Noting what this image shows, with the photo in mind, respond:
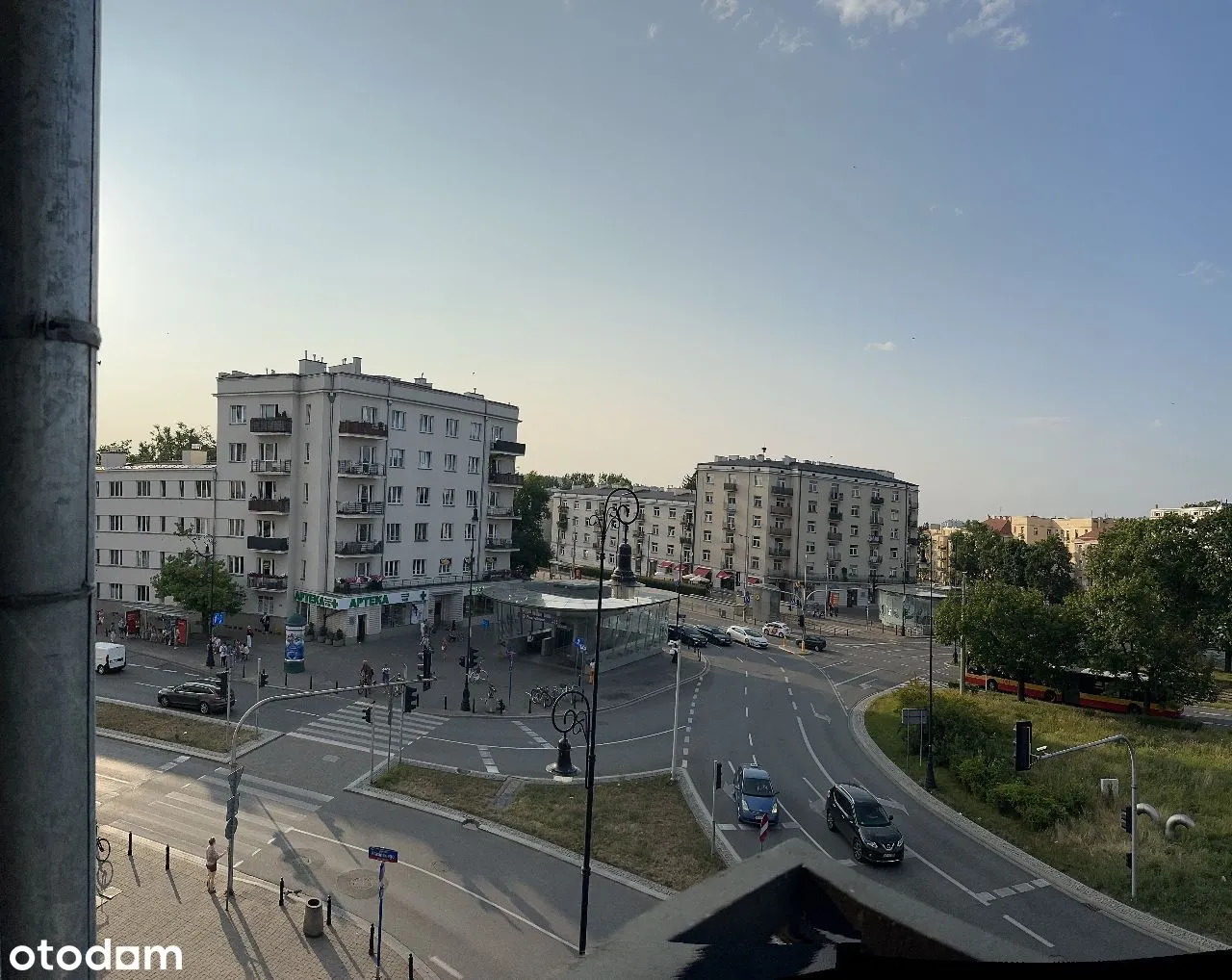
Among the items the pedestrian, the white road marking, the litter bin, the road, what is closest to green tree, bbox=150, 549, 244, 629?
the road

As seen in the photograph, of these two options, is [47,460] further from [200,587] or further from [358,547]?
[358,547]

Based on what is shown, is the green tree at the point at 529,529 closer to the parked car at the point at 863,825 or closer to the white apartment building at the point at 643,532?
the white apartment building at the point at 643,532

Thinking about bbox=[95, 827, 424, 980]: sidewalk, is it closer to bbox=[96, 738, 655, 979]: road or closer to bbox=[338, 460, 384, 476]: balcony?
bbox=[96, 738, 655, 979]: road

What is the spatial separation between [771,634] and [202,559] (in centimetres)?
3772

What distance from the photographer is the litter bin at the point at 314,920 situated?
1534 centimetres

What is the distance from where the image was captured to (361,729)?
28906 millimetres

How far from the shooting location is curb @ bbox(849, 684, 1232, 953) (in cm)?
1606

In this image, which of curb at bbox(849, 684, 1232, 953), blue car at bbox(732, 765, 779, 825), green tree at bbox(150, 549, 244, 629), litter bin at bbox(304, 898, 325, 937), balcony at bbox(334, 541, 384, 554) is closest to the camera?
litter bin at bbox(304, 898, 325, 937)

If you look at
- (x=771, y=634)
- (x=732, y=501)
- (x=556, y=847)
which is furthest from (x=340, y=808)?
(x=732, y=501)

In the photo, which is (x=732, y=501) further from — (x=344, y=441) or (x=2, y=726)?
(x=2, y=726)

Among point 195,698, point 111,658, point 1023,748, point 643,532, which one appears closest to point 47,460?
point 1023,748

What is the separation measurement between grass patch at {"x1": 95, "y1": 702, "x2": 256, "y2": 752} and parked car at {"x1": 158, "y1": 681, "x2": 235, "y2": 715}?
597mm

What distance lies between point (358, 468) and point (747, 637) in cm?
2734

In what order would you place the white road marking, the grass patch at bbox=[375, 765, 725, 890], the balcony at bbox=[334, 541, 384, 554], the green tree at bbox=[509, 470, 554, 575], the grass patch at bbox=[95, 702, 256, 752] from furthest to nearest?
the green tree at bbox=[509, 470, 554, 575]
the balcony at bbox=[334, 541, 384, 554]
the grass patch at bbox=[95, 702, 256, 752]
the grass patch at bbox=[375, 765, 725, 890]
the white road marking
